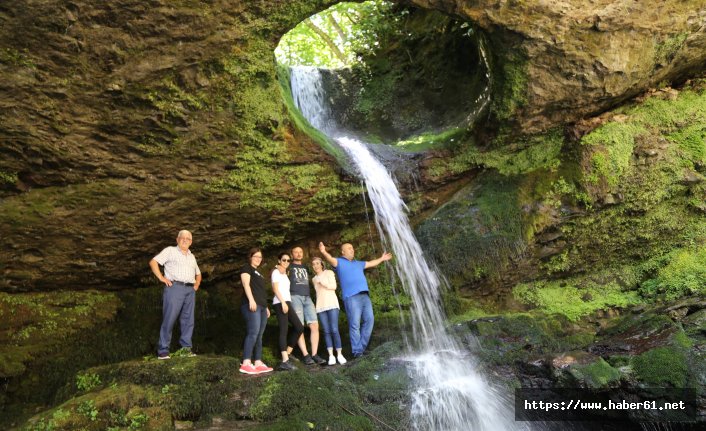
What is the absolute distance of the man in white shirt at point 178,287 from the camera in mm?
6621

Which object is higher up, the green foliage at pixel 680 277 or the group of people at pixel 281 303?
the green foliage at pixel 680 277

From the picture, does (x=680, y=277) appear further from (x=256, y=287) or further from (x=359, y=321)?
(x=256, y=287)

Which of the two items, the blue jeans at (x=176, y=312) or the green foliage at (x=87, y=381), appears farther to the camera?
the blue jeans at (x=176, y=312)

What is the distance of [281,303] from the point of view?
7223 mm

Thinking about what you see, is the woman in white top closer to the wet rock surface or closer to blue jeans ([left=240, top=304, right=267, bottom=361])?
blue jeans ([left=240, top=304, right=267, bottom=361])

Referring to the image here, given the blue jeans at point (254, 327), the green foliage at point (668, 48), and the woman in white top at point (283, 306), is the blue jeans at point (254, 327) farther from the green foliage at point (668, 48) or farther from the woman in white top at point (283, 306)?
the green foliage at point (668, 48)

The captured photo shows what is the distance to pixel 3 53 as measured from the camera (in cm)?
589

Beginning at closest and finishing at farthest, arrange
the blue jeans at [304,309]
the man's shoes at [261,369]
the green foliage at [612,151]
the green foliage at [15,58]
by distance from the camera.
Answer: the green foliage at [15,58]
the man's shoes at [261,369]
the blue jeans at [304,309]
the green foliage at [612,151]

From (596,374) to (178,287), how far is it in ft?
17.0

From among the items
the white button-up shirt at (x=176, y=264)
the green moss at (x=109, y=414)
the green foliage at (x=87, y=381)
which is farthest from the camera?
the white button-up shirt at (x=176, y=264)

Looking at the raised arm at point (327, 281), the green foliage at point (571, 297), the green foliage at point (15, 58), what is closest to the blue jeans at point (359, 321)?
the raised arm at point (327, 281)

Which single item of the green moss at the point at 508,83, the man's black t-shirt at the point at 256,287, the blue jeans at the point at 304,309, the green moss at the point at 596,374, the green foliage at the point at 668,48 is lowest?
Result: the green moss at the point at 596,374

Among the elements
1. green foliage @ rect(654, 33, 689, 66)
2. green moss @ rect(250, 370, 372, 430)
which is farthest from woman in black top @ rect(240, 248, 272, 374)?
green foliage @ rect(654, 33, 689, 66)

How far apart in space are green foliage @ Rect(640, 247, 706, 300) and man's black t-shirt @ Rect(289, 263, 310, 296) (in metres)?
5.78
